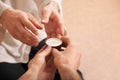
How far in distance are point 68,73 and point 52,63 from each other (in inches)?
6.8

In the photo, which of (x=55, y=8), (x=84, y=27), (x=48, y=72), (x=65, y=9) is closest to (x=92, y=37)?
(x=84, y=27)

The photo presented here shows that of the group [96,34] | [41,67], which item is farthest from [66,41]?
[96,34]

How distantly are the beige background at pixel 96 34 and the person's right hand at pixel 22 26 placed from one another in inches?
24.3

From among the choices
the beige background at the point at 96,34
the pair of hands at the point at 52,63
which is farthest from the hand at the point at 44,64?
the beige background at the point at 96,34

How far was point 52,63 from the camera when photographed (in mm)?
914

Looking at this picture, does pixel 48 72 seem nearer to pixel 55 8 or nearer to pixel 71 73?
pixel 71 73

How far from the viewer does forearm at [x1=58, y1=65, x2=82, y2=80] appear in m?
0.73

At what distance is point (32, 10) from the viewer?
1.06 metres

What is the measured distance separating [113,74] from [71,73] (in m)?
0.68

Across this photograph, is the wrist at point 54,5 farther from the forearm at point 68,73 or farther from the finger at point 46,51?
the forearm at point 68,73

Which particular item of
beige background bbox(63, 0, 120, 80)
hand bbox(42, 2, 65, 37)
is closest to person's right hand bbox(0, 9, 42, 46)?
hand bbox(42, 2, 65, 37)

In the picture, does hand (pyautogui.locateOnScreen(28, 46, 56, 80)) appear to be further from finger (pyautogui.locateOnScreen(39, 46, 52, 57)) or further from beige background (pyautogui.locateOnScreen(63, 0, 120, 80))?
beige background (pyautogui.locateOnScreen(63, 0, 120, 80))

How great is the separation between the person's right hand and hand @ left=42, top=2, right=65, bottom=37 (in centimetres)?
11

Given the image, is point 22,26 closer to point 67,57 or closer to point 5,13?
point 5,13
